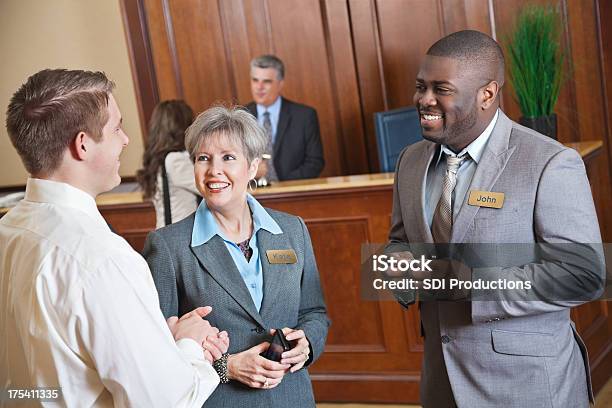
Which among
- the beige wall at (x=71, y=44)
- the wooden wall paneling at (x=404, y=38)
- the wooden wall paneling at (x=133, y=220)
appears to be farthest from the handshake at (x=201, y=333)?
the beige wall at (x=71, y=44)

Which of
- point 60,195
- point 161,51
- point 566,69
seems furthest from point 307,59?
point 60,195

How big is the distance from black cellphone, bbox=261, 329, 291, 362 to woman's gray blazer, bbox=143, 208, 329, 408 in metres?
0.06

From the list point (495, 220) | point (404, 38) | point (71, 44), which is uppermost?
point (71, 44)

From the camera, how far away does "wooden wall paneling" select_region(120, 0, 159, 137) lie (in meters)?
7.02

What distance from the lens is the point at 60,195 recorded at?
→ 5.79 feet

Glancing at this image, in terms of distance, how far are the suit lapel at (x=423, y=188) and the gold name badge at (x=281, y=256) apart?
16.3 inches

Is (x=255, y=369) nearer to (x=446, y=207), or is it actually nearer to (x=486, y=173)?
(x=446, y=207)

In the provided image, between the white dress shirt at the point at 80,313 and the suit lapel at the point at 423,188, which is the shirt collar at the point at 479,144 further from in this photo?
the white dress shirt at the point at 80,313

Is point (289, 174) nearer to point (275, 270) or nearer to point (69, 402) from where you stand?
point (275, 270)

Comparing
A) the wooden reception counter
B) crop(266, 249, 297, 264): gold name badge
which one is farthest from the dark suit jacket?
crop(266, 249, 297, 264): gold name badge

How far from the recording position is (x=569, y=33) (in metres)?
5.71

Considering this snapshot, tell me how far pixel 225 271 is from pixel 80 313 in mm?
851

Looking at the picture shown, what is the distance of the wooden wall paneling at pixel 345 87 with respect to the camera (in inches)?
259

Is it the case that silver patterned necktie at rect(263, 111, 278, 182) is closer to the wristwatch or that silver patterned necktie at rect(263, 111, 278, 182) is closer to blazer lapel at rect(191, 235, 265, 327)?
blazer lapel at rect(191, 235, 265, 327)
